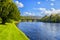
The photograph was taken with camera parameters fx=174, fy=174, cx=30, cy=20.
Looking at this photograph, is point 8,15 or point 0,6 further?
point 8,15

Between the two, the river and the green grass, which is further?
the river

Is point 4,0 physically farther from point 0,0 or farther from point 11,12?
point 11,12

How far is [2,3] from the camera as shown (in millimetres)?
69812

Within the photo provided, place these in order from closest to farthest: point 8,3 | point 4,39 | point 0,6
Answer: point 4,39 → point 0,6 → point 8,3

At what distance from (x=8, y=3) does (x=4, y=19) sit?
23.1 feet

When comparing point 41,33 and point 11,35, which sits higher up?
point 11,35

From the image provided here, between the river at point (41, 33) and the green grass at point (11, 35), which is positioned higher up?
the green grass at point (11, 35)

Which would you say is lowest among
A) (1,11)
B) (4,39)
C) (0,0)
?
(4,39)

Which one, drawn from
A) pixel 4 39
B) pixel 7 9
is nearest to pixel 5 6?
pixel 7 9

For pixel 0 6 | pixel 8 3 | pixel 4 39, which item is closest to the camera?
pixel 4 39

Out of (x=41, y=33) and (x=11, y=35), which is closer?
(x=11, y=35)

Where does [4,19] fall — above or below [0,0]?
below

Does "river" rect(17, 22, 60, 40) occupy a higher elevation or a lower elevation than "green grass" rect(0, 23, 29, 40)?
lower

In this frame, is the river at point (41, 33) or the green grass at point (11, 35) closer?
the green grass at point (11, 35)
